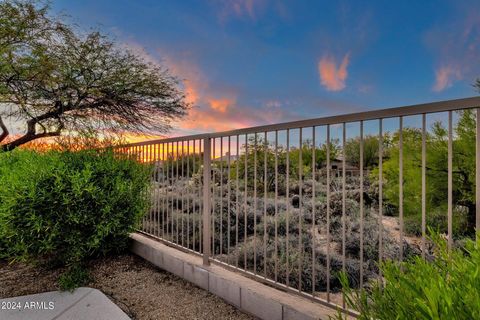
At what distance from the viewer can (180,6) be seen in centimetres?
579

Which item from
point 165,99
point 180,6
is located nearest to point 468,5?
point 180,6

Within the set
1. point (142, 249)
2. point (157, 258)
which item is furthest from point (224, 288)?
point (142, 249)

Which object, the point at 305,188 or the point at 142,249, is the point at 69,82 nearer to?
the point at 142,249

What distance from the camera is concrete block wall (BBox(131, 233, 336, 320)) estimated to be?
2.05 metres

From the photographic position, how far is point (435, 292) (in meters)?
0.69

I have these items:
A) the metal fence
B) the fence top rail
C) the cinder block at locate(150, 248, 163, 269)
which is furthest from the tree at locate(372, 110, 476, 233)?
the cinder block at locate(150, 248, 163, 269)

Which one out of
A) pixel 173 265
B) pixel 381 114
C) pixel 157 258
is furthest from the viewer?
pixel 157 258

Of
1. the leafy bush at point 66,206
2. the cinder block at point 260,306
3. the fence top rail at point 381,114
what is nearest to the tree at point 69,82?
the leafy bush at point 66,206

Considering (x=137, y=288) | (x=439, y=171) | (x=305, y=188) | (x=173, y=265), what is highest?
(x=439, y=171)

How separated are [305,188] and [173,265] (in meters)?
1.70

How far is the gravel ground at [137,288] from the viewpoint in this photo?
95.9 inches

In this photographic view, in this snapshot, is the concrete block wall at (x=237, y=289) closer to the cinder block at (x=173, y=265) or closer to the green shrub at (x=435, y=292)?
the cinder block at (x=173, y=265)

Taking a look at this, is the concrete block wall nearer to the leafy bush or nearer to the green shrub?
the leafy bush

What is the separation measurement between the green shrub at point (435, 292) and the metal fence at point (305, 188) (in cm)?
76
